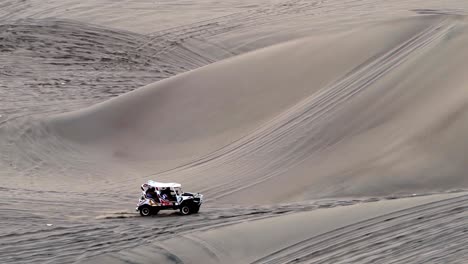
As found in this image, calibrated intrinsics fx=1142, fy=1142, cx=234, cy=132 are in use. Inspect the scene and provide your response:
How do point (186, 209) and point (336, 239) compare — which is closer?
point (336, 239)

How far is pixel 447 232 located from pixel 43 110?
13.2m

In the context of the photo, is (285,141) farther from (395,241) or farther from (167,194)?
(395,241)

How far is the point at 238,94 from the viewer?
27.2 meters

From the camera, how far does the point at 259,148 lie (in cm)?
2438

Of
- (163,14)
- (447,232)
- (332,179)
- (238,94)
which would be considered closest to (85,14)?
(163,14)

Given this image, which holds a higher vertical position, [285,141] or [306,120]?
[306,120]

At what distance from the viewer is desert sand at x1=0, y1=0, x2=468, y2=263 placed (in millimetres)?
18516

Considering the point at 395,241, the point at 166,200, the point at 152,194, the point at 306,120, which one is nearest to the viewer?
the point at 395,241

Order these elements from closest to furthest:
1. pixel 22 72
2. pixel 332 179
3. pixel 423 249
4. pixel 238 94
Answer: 1. pixel 423 249
2. pixel 332 179
3. pixel 238 94
4. pixel 22 72

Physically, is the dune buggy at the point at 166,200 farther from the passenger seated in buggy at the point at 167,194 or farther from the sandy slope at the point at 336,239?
the sandy slope at the point at 336,239

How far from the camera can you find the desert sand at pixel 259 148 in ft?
60.7

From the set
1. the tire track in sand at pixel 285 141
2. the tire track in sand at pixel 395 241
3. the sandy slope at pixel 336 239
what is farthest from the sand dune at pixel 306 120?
the tire track in sand at pixel 395 241

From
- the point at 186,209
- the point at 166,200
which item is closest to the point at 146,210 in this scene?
the point at 166,200

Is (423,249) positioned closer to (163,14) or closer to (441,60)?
(441,60)
